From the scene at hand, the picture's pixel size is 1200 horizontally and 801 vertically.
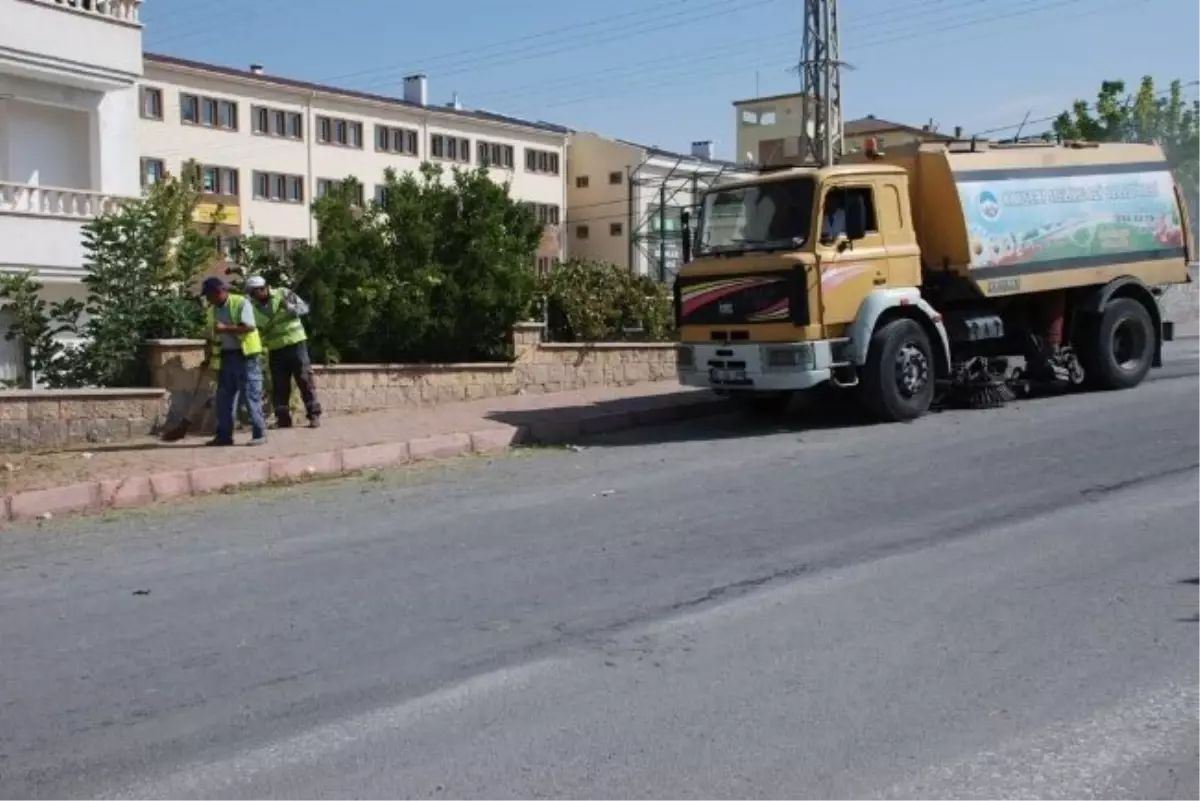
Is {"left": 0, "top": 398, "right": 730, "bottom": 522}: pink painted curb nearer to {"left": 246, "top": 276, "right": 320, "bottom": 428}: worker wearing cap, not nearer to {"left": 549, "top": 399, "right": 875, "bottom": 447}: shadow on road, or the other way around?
{"left": 549, "top": 399, "right": 875, "bottom": 447}: shadow on road

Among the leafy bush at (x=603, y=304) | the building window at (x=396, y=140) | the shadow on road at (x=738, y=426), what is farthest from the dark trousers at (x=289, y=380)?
the building window at (x=396, y=140)

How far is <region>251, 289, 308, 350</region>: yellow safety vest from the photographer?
1255 centimetres

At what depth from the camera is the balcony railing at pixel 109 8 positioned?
66.1 feet

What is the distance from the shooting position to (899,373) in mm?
13477

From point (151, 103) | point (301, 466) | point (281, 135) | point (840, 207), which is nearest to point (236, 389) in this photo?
point (301, 466)

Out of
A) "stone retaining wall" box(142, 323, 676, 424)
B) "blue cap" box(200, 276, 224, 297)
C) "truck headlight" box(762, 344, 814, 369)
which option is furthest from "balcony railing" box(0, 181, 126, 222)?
"truck headlight" box(762, 344, 814, 369)

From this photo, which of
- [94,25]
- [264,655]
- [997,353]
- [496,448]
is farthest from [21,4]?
[264,655]

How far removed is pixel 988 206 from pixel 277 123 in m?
43.9

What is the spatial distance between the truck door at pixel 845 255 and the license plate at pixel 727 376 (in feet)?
3.34

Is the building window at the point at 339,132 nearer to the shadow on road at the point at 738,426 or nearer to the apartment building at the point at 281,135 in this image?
the apartment building at the point at 281,135

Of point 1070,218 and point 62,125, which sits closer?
point 1070,218

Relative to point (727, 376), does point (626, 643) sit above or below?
below

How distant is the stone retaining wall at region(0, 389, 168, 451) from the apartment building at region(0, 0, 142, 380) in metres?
7.59

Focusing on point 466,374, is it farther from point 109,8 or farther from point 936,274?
point 109,8
